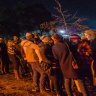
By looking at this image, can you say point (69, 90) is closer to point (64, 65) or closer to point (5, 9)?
point (64, 65)

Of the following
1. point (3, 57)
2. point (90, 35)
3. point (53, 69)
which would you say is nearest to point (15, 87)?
point (53, 69)

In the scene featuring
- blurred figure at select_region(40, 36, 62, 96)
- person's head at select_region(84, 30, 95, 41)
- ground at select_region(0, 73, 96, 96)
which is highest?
person's head at select_region(84, 30, 95, 41)

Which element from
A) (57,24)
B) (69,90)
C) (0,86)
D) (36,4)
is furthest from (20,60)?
(36,4)

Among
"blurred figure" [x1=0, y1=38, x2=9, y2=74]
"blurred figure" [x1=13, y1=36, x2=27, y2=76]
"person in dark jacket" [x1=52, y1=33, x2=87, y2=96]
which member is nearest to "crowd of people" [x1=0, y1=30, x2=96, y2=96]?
"person in dark jacket" [x1=52, y1=33, x2=87, y2=96]

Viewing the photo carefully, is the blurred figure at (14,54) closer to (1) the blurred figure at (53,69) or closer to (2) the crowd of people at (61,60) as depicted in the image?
(2) the crowd of people at (61,60)

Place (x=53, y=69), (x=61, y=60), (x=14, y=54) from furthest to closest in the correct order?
(x=14, y=54) < (x=53, y=69) < (x=61, y=60)

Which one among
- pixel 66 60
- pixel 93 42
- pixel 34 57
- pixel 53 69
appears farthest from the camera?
pixel 34 57

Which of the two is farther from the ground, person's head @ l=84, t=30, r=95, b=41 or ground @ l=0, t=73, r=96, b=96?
person's head @ l=84, t=30, r=95, b=41

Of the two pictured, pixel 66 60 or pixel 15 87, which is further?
pixel 15 87

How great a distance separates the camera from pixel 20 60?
14.6m

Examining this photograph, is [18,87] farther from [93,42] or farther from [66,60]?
[93,42]

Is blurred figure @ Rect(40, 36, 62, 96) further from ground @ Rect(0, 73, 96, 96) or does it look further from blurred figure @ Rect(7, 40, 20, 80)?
blurred figure @ Rect(7, 40, 20, 80)

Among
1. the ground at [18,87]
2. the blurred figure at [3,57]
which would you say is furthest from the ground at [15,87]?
the blurred figure at [3,57]

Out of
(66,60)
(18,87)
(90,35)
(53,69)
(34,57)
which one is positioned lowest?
(18,87)
